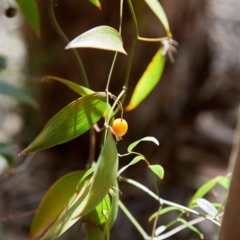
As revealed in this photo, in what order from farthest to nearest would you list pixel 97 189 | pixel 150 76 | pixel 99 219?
1. pixel 150 76
2. pixel 99 219
3. pixel 97 189

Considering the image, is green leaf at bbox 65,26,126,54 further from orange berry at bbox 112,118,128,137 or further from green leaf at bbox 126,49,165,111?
green leaf at bbox 126,49,165,111

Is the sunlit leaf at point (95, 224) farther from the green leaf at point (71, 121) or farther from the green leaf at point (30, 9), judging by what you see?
the green leaf at point (30, 9)

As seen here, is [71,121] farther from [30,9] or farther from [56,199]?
[30,9]

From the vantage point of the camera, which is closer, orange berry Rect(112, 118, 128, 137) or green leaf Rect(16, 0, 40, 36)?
orange berry Rect(112, 118, 128, 137)

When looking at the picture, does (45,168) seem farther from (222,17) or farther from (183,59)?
(222,17)

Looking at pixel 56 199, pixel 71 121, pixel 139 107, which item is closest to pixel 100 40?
pixel 71 121

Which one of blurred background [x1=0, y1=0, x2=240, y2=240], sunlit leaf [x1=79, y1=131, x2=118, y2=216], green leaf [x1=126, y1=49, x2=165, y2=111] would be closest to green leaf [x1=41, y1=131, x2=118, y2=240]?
sunlit leaf [x1=79, y1=131, x2=118, y2=216]
